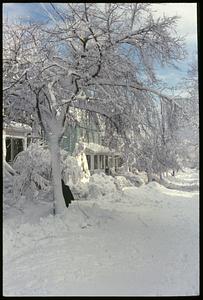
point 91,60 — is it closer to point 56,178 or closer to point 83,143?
point 83,143

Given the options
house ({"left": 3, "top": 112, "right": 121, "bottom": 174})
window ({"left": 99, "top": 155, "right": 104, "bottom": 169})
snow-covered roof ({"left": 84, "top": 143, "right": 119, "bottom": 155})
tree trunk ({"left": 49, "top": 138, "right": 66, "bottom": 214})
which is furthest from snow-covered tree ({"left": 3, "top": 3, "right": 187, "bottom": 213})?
window ({"left": 99, "top": 155, "right": 104, "bottom": 169})

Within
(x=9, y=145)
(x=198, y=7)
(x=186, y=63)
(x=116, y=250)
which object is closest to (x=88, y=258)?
(x=116, y=250)

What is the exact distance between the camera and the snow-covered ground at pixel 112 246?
2.43 m

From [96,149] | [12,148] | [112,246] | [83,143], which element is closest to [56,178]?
[83,143]

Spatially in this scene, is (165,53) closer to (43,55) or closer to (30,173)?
(43,55)

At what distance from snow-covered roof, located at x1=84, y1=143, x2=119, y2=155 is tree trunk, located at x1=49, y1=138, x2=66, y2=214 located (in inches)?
19.2

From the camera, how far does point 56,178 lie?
424cm

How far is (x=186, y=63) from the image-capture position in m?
2.98

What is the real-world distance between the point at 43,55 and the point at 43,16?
499mm

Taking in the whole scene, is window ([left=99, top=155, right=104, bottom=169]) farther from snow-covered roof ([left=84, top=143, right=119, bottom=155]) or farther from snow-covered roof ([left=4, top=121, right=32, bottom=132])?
snow-covered roof ([left=4, top=121, right=32, bottom=132])

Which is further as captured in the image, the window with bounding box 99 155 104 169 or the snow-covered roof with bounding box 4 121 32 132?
the snow-covered roof with bounding box 4 121 32 132

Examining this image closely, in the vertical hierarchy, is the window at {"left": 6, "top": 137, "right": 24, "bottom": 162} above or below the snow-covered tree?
below

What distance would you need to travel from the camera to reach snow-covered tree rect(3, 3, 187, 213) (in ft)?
10.8

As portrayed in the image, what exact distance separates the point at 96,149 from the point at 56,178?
2.23 feet
